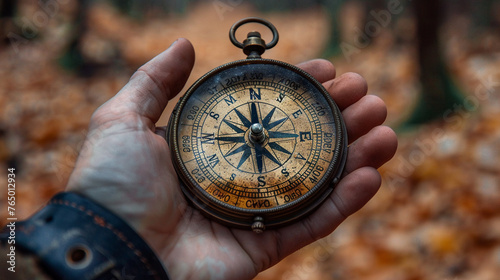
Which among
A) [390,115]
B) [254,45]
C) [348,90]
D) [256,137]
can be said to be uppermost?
[254,45]

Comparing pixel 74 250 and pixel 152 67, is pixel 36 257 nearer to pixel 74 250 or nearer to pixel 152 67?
pixel 74 250

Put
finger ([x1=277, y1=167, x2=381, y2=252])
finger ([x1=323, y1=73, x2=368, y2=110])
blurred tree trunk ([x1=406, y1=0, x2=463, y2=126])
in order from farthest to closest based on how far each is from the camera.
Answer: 1. blurred tree trunk ([x1=406, y1=0, x2=463, y2=126])
2. finger ([x1=323, y1=73, x2=368, y2=110])
3. finger ([x1=277, y1=167, x2=381, y2=252])

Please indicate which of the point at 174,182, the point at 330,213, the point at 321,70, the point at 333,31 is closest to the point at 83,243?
the point at 174,182

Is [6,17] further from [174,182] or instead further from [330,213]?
[330,213]

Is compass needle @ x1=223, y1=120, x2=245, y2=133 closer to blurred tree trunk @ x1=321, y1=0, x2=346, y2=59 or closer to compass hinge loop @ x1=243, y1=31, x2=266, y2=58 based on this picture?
compass hinge loop @ x1=243, y1=31, x2=266, y2=58

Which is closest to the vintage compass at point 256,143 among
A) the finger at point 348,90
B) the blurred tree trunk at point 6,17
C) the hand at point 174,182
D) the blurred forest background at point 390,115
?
the hand at point 174,182

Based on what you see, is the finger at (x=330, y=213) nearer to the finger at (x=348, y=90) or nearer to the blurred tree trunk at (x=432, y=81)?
the finger at (x=348, y=90)

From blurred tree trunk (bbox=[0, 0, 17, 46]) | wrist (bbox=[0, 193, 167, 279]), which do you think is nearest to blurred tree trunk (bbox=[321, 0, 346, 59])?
blurred tree trunk (bbox=[0, 0, 17, 46])
